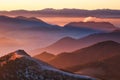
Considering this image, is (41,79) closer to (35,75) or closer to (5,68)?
(35,75)

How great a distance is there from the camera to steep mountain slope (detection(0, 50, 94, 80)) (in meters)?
80.3

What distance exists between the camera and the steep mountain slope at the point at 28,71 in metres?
80.3

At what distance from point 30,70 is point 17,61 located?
187 inches

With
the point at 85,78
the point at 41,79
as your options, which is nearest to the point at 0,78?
the point at 41,79

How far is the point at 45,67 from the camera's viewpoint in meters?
85.2

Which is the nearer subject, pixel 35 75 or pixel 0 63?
pixel 35 75

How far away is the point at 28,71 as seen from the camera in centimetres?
8188

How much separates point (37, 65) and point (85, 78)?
32.8 ft

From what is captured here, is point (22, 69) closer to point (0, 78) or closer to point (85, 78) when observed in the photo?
point (0, 78)

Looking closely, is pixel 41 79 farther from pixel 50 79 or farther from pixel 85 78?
pixel 85 78

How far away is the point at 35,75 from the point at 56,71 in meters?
4.44

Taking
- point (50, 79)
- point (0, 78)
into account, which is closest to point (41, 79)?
point (50, 79)

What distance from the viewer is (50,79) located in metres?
79.2

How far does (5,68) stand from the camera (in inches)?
3292
